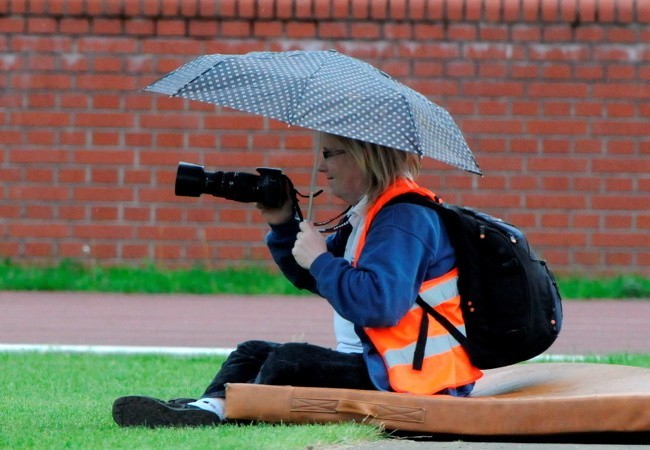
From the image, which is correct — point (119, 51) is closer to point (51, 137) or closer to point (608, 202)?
point (51, 137)

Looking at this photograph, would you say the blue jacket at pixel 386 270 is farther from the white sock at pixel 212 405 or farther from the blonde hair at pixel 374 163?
the white sock at pixel 212 405

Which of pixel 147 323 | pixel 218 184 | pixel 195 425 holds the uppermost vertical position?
pixel 218 184

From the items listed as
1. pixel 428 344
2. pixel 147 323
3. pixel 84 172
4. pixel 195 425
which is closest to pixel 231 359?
pixel 195 425

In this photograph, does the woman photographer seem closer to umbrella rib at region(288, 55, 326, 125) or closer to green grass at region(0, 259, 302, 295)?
umbrella rib at region(288, 55, 326, 125)

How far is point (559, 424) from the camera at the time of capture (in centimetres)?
478

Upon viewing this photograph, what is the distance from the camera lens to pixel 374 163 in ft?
16.6

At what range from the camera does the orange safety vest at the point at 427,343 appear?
4941mm

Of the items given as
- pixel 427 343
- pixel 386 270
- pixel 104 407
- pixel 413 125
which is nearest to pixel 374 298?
pixel 386 270

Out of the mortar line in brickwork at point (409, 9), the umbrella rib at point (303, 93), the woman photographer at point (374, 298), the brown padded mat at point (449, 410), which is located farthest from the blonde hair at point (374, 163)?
the mortar line in brickwork at point (409, 9)

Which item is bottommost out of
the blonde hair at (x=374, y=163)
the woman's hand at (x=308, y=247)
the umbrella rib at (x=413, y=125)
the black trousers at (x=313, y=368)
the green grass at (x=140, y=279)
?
the green grass at (x=140, y=279)

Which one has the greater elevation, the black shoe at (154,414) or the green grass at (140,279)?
the black shoe at (154,414)

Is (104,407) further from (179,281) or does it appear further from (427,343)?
(179,281)

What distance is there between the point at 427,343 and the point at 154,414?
94cm

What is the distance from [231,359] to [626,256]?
622 centimetres
